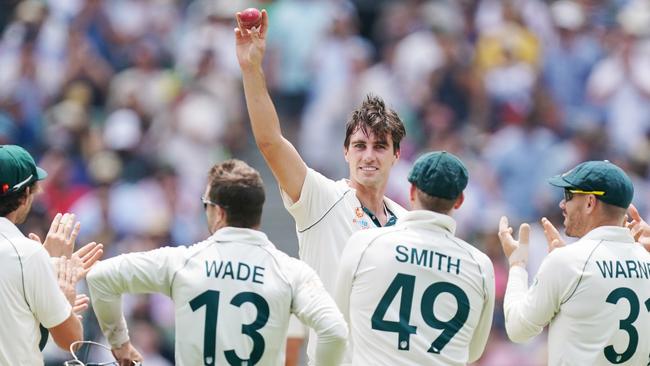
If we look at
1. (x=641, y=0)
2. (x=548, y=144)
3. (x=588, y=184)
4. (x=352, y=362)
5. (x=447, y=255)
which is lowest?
(x=352, y=362)

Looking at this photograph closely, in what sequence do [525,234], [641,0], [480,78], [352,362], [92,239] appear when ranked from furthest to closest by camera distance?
[641,0] < [480,78] < [92,239] < [525,234] < [352,362]

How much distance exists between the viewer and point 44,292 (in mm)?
7258

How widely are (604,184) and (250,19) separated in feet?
7.04

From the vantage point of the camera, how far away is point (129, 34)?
690 inches

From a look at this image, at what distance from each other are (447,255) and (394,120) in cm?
130

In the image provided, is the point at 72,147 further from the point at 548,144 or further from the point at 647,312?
the point at 647,312

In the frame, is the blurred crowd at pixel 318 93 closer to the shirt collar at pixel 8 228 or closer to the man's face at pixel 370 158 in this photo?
the man's face at pixel 370 158

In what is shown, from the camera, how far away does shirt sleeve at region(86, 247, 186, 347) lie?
6.93 m

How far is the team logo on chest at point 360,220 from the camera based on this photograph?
8.29 metres

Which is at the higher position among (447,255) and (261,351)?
(447,255)

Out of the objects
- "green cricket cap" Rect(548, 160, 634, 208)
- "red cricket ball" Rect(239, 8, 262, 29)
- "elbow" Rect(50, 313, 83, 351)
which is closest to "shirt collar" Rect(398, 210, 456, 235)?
"green cricket cap" Rect(548, 160, 634, 208)

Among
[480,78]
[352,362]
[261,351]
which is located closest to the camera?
[261,351]

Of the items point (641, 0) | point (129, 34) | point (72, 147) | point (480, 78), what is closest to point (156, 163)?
point (72, 147)

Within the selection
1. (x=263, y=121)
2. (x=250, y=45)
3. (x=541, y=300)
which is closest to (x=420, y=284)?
(x=541, y=300)
